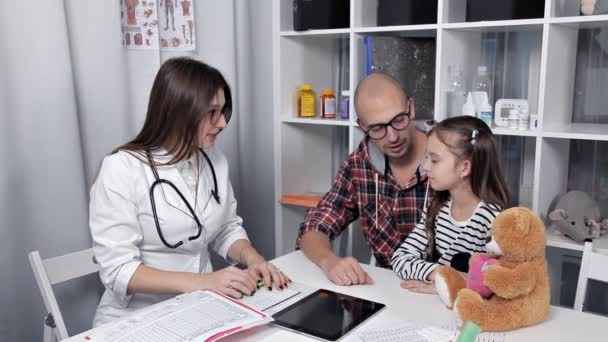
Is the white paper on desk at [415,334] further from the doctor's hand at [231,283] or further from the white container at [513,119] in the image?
the white container at [513,119]

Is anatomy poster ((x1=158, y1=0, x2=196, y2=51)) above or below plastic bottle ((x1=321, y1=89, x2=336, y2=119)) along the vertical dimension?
above

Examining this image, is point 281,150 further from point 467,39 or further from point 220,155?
point 467,39

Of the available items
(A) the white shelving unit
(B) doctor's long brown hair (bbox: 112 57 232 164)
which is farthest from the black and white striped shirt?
(B) doctor's long brown hair (bbox: 112 57 232 164)

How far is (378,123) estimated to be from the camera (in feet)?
5.35

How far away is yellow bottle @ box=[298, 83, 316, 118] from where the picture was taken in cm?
238

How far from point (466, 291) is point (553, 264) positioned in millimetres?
1178

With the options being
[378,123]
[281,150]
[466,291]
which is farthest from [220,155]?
[466,291]

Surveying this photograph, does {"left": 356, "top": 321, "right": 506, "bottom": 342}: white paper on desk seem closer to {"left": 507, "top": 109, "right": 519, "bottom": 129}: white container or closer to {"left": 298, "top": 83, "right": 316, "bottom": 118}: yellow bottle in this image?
{"left": 507, "top": 109, "right": 519, "bottom": 129}: white container

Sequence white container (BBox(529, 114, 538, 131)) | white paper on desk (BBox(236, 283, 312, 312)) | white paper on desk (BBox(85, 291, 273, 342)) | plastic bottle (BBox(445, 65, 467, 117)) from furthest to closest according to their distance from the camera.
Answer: plastic bottle (BBox(445, 65, 467, 117))
white container (BBox(529, 114, 538, 131))
white paper on desk (BBox(236, 283, 312, 312))
white paper on desk (BBox(85, 291, 273, 342))

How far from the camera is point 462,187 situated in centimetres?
142

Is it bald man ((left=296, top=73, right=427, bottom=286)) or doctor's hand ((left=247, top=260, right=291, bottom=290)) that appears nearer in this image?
doctor's hand ((left=247, top=260, right=291, bottom=290))

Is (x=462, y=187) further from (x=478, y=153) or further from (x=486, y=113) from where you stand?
(x=486, y=113)

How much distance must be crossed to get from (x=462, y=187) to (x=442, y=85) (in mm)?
649

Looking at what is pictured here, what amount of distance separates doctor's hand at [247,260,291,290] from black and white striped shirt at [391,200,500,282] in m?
0.29
